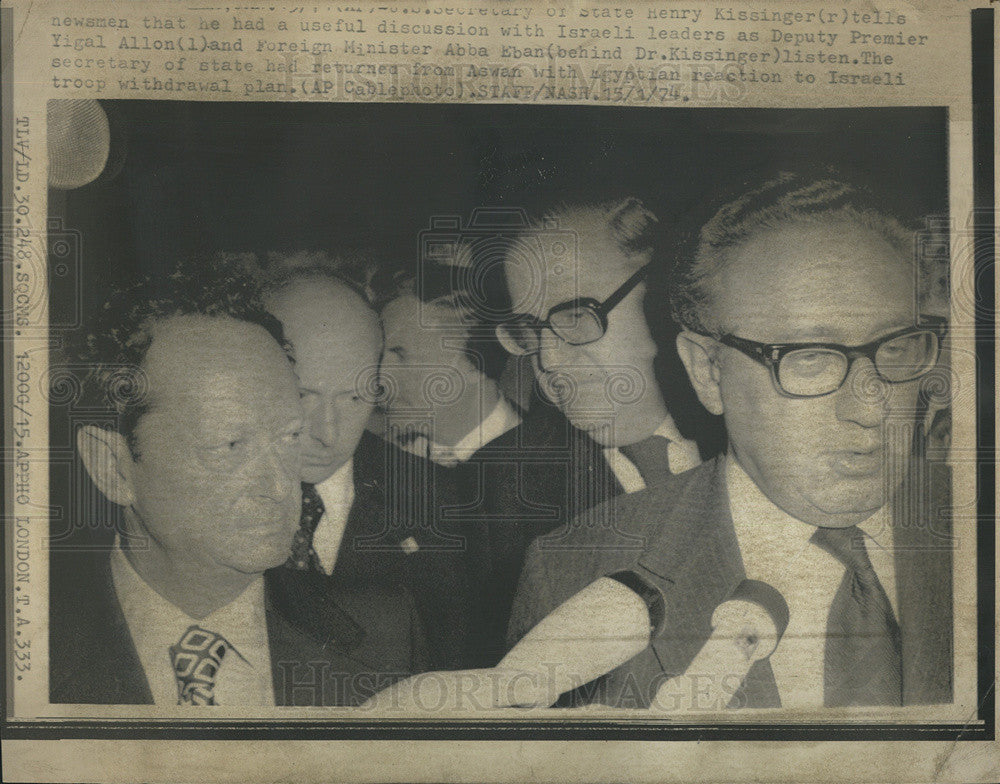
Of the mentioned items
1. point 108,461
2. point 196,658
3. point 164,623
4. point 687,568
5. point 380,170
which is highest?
point 380,170

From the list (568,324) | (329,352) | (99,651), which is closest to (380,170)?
(329,352)

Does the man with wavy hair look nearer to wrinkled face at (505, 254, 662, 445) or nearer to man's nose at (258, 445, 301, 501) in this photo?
man's nose at (258, 445, 301, 501)

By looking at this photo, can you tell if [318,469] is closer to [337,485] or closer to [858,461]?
[337,485]

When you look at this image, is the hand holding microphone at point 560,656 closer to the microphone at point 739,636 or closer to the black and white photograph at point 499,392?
the black and white photograph at point 499,392

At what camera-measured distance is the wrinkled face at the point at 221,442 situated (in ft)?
9.04

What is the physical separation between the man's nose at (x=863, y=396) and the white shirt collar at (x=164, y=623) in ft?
6.01

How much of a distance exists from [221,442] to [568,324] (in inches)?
43.2

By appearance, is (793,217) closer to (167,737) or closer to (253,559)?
(253,559)

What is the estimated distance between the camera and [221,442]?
276 centimetres

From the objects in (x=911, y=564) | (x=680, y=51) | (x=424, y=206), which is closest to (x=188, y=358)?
(x=424, y=206)

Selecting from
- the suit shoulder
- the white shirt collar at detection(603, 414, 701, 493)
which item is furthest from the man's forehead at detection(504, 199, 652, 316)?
the suit shoulder

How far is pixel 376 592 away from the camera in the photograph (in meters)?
2.75

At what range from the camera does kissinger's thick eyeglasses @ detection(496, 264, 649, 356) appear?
2762mm

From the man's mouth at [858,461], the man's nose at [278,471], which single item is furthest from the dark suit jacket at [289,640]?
the man's mouth at [858,461]
